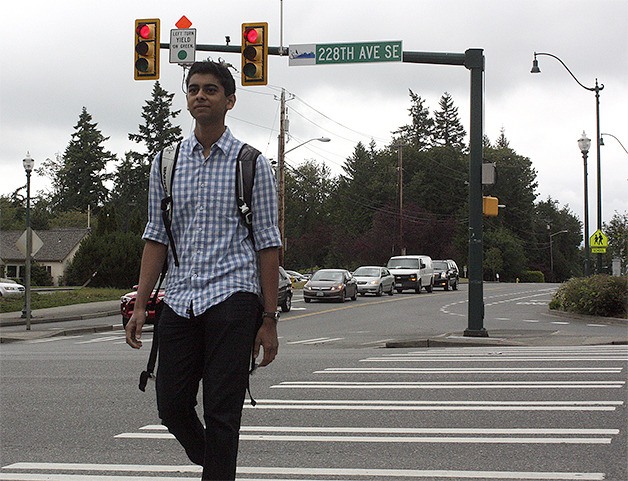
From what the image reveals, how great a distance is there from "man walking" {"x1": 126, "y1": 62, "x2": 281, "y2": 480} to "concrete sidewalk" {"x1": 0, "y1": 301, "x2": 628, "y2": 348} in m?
12.7

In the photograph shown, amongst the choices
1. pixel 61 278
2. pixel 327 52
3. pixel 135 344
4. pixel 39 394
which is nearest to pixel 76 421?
pixel 39 394

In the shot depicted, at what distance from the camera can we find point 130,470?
606 centimetres

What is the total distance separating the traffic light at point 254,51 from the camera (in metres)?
17.3

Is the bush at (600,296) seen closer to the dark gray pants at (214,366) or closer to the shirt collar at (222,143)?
the shirt collar at (222,143)

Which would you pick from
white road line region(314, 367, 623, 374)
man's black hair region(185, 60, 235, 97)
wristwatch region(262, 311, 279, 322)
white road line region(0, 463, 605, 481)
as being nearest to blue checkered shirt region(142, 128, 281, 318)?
wristwatch region(262, 311, 279, 322)

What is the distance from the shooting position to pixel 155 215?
4.55 metres

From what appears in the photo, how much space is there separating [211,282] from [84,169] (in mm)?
111835

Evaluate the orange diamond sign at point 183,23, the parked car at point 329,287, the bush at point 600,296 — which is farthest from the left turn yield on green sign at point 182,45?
the parked car at point 329,287

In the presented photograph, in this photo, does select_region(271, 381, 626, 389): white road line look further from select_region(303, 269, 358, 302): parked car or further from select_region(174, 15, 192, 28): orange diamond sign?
select_region(303, 269, 358, 302): parked car

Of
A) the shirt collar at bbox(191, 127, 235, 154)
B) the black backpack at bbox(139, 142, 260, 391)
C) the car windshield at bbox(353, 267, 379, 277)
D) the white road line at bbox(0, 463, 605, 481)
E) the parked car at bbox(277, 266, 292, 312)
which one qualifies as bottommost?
the white road line at bbox(0, 463, 605, 481)

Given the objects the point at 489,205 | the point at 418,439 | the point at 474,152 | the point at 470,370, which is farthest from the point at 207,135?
the point at 489,205

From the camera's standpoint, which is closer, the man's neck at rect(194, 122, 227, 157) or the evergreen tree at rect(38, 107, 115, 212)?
the man's neck at rect(194, 122, 227, 157)

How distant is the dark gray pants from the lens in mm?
4270

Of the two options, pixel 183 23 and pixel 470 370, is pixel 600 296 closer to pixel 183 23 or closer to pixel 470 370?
pixel 183 23
